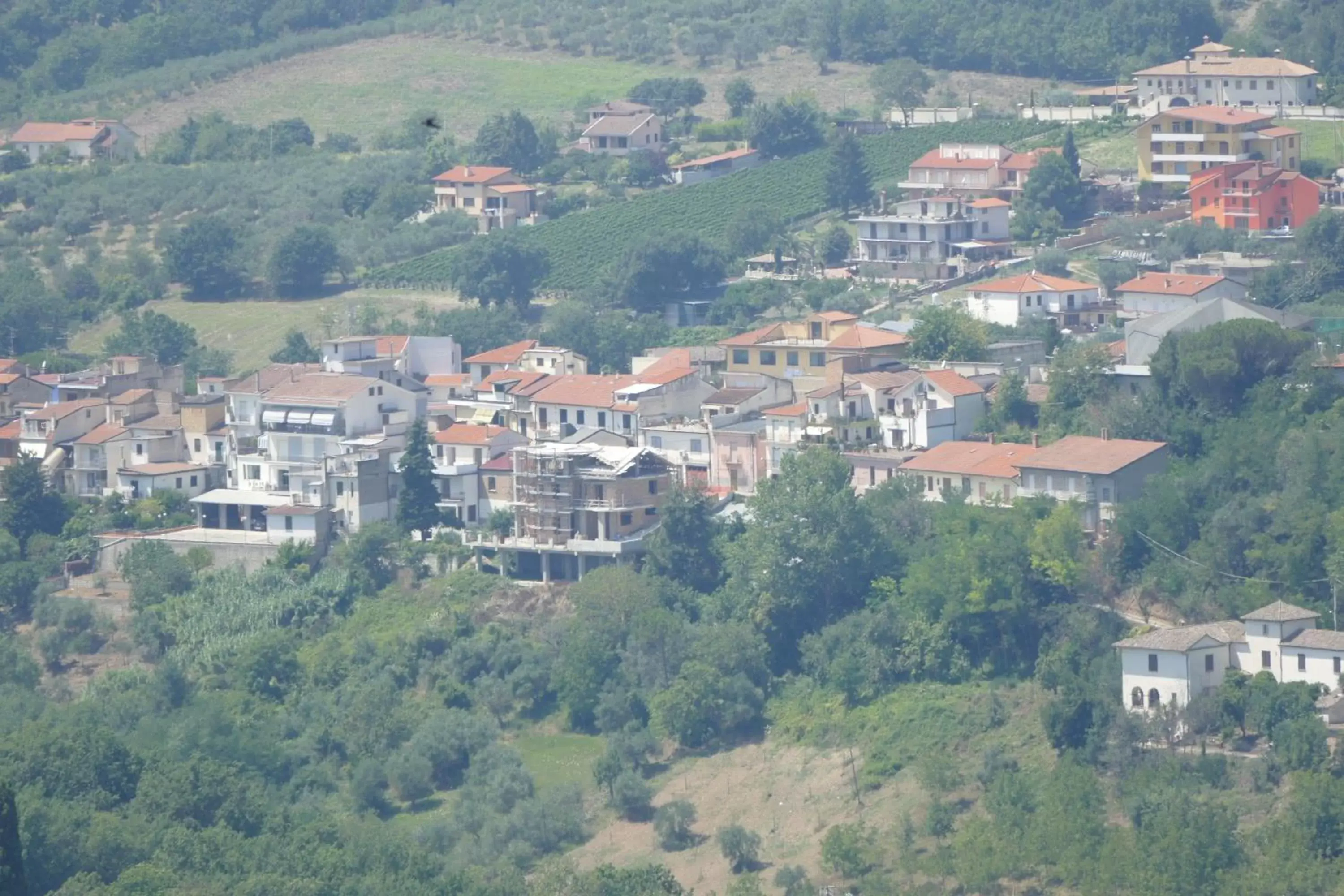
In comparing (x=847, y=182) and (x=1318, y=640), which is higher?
(x=847, y=182)

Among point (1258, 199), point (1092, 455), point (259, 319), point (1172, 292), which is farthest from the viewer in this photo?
point (259, 319)

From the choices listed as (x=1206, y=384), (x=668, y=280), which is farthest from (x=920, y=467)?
(x=668, y=280)

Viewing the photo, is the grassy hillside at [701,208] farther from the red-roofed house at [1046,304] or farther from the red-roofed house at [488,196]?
the red-roofed house at [1046,304]

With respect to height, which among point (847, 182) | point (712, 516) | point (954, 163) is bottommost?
point (712, 516)

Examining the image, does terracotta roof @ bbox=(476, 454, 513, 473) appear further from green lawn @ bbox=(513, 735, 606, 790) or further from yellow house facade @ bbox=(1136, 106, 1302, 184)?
yellow house facade @ bbox=(1136, 106, 1302, 184)

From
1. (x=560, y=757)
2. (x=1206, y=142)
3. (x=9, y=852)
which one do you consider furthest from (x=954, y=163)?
(x=9, y=852)

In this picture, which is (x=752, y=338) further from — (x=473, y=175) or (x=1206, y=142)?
(x=473, y=175)

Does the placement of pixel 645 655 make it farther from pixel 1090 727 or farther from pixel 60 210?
pixel 60 210
